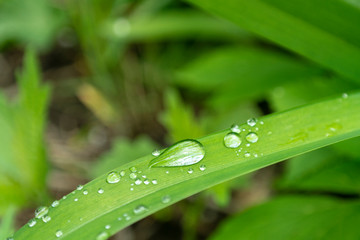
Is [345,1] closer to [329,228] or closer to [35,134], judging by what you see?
[329,228]

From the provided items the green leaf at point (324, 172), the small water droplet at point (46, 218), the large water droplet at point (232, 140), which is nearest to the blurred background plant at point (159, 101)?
the green leaf at point (324, 172)

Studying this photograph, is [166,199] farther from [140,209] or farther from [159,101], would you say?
[159,101]

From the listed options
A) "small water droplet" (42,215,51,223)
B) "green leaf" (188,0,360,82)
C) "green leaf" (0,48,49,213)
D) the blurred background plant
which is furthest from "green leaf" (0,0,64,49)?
"small water droplet" (42,215,51,223)

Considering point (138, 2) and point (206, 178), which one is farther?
point (138, 2)

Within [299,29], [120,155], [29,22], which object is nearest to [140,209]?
[299,29]

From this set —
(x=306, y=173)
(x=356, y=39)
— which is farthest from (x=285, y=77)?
(x=356, y=39)
